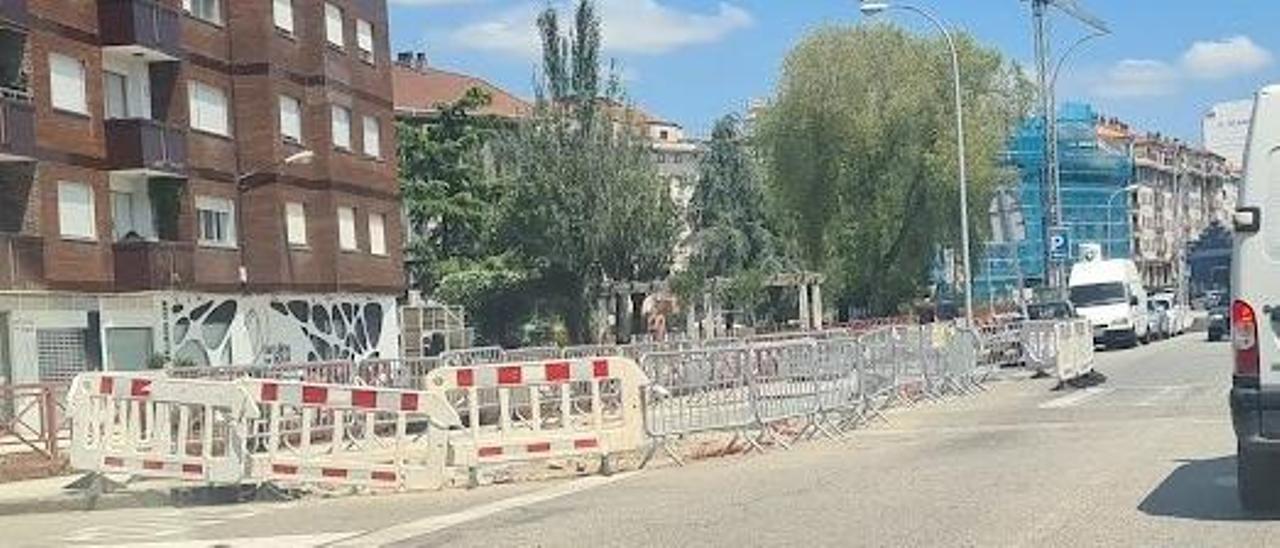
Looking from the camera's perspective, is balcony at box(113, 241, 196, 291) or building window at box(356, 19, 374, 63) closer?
balcony at box(113, 241, 196, 291)

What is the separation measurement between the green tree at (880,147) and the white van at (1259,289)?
41.5 metres

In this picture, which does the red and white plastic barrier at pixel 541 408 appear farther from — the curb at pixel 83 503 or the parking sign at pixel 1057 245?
the parking sign at pixel 1057 245

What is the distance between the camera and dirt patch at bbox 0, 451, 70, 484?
18.3 meters

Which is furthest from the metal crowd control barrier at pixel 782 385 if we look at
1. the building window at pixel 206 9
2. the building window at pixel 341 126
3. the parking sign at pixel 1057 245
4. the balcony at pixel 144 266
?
the parking sign at pixel 1057 245

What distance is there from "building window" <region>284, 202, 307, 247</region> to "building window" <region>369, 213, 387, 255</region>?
13.0 feet

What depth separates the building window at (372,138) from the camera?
45.3m

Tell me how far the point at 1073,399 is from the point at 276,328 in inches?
906

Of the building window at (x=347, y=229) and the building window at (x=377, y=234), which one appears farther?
the building window at (x=377, y=234)

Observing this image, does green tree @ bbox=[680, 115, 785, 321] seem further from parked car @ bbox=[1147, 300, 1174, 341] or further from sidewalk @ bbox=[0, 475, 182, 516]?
sidewalk @ bbox=[0, 475, 182, 516]

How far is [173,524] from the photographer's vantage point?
43.3 feet

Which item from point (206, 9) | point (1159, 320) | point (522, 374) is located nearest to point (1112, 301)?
point (1159, 320)

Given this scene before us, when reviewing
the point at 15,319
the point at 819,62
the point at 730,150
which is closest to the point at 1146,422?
the point at 15,319

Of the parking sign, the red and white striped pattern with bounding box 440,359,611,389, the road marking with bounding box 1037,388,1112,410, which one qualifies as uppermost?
the parking sign

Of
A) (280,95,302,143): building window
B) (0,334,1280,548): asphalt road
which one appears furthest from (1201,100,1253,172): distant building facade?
(0,334,1280,548): asphalt road
